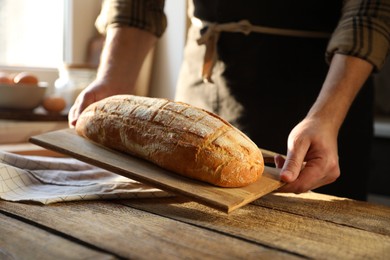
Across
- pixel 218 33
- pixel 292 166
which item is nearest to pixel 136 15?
pixel 218 33

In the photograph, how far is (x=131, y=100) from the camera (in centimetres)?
115

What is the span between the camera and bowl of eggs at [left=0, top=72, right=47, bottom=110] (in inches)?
80.7

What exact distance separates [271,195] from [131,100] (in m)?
0.35

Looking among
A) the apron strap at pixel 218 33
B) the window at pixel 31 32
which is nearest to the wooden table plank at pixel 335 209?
the apron strap at pixel 218 33

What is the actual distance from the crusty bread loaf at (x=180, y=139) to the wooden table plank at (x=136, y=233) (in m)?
0.12

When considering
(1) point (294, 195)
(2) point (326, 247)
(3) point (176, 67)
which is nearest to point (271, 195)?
(1) point (294, 195)

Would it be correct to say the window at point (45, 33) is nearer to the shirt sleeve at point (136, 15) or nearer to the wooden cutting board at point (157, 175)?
the shirt sleeve at point (136, 15)

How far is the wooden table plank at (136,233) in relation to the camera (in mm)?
743

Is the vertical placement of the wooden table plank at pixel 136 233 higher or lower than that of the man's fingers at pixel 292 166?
lower

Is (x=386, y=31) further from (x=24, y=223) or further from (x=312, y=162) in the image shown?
(x=24, y=223)

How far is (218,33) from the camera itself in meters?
1.51

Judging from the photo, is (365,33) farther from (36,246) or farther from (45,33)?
(45,33)

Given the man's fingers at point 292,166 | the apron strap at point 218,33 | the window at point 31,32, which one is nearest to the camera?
the man's fingers at point 292,166

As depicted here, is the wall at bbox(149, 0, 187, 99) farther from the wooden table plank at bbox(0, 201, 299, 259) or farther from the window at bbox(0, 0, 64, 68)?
the wooden table plank at bbox(0, 201, 299, 259)
